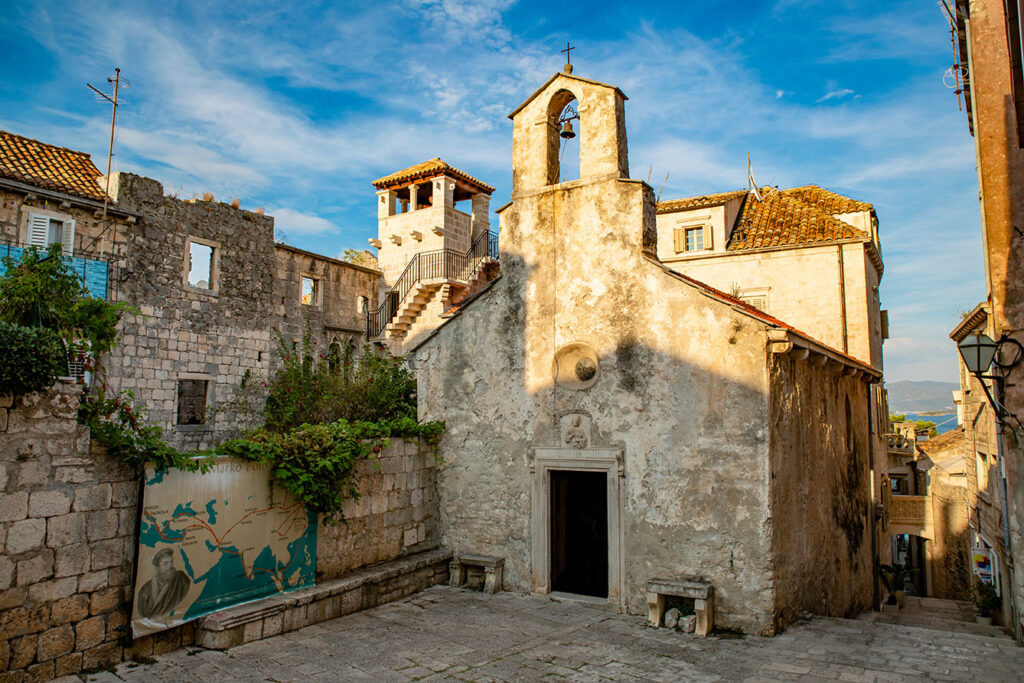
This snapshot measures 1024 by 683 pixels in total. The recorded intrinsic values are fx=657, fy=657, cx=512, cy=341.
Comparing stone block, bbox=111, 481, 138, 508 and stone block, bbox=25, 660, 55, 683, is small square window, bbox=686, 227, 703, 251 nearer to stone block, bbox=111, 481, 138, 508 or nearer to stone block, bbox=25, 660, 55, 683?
stone block, bbox=111, 481, 138, 508

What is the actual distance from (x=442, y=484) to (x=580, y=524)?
2575 millimetres

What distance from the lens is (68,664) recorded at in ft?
21.6

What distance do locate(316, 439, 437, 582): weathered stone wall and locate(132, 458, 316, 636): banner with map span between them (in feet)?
1.53

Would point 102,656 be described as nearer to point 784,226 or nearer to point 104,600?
point 104,600

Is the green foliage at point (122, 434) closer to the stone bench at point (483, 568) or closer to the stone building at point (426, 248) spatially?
the stone bench at point (483, 568)

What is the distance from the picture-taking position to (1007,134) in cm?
870

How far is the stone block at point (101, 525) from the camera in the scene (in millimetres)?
6879

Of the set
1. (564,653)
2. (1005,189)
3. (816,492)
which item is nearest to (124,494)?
(564,653)

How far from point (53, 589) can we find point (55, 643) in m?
0.52

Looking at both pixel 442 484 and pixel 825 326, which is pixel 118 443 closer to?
pixel 442 484

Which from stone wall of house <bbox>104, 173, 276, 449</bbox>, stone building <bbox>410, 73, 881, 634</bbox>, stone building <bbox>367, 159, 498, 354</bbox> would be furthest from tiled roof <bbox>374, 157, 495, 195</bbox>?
stone building <bbox>410, 73, 881, 634</bbox>

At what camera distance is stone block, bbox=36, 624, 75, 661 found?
6406mm

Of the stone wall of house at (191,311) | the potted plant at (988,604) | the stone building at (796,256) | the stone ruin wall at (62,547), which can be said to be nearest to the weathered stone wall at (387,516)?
the stone ruin wall at (62,547)

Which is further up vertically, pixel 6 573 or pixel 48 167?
pixel 48 167
